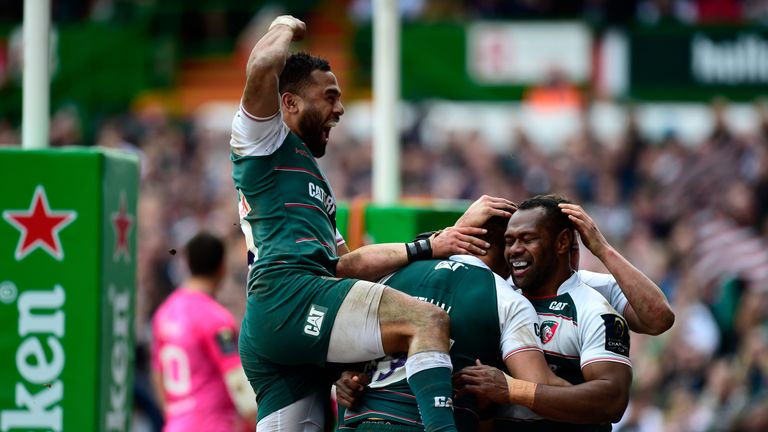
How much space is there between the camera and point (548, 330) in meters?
5.63

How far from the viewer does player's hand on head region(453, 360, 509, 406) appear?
5.36 meters

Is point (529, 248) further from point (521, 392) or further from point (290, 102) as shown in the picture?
point (290, 102)

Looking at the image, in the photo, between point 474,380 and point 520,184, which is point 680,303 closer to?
point 520,184

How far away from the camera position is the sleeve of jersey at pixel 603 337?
→ 5461mm

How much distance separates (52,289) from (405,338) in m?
2.13

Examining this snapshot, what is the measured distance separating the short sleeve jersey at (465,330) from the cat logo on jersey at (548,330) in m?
0.11

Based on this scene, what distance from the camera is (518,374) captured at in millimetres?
5426

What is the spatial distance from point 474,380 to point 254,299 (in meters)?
0.98

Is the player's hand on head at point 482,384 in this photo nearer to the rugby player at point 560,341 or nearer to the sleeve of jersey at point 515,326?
the rugby player at point 560,341

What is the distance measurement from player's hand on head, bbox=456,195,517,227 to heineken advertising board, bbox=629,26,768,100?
42.6 feet

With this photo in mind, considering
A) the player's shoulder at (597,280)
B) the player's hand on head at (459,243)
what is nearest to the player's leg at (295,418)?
the player's hand on head at (459,243)

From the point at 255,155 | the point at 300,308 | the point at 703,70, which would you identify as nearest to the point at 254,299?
the point at 300,308

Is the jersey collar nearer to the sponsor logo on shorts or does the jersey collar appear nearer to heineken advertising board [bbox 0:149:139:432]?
the sponsor logo on shorts

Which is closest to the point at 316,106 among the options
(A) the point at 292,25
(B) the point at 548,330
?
(A) the point at 292,25
